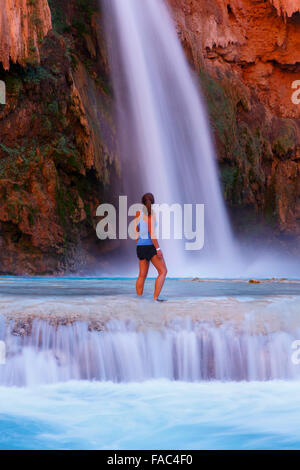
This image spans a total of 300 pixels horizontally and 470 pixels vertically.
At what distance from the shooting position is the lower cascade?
5.43 metres

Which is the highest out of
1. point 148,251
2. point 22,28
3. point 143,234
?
point 22,28

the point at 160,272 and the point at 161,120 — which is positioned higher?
the point at 161,120

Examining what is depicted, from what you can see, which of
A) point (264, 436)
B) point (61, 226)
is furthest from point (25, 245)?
point (264, 436)

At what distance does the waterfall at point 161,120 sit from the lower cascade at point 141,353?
424 inches

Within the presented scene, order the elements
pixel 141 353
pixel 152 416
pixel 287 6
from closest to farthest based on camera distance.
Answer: pixel 152 416, pixel 141 353, pixel 287 6

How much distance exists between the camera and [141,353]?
18.3 ft

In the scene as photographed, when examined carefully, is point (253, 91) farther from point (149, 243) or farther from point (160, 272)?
point (160, 272)

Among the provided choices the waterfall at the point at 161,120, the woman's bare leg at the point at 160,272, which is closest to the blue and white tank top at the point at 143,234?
the woman's bare leg at the point at 160,272

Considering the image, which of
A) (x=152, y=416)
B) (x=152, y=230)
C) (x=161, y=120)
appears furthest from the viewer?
(x=161, y=120)

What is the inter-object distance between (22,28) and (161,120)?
5.43 metres

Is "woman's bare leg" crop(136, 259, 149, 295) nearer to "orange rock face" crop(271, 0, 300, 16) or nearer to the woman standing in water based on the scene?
the woman standing in water

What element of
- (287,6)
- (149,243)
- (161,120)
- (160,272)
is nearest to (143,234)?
(149,243)

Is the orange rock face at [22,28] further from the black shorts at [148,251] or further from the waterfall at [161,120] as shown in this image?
the black shorts at [148,251]

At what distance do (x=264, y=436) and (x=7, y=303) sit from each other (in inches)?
114
